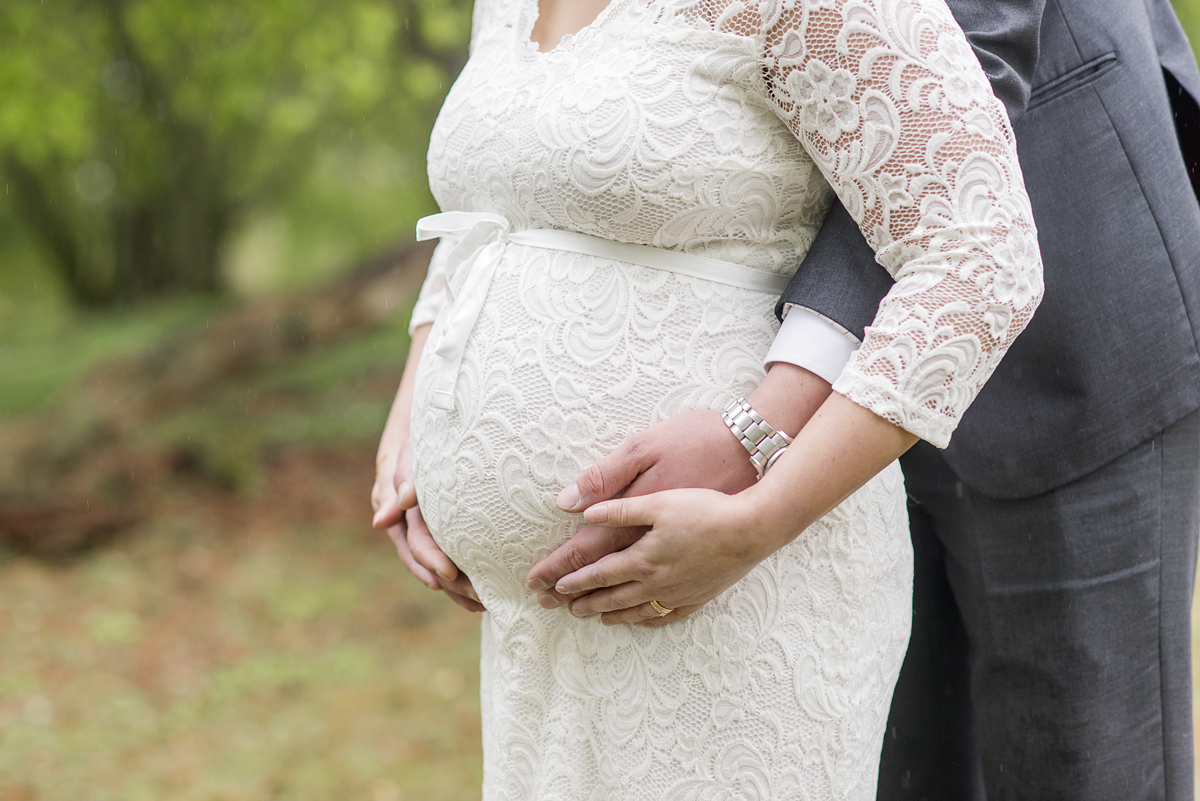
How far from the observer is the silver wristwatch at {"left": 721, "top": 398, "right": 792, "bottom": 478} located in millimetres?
1200

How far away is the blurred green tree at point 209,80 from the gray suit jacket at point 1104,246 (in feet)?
15.4

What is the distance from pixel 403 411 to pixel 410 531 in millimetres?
300

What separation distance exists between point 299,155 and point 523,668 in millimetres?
13524

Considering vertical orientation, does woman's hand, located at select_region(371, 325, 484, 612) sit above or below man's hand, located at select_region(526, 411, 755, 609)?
below

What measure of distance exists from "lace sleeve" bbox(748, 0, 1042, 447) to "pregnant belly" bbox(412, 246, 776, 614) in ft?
0.72

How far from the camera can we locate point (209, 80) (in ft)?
20.6

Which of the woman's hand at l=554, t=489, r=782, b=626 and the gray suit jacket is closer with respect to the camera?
the woman's hand at l=554, t=489, r=782, b=626

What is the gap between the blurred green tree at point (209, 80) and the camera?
5805mm

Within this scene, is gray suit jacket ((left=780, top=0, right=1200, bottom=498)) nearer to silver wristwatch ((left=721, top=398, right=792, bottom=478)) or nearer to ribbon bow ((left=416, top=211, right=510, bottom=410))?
silver wristwatch ((left=721, top=398, right=792, bottom=478))

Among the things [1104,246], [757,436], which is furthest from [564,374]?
[1104,246]

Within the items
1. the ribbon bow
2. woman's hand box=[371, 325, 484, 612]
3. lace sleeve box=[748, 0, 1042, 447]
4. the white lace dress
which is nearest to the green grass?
woman's hand box=[371, 325, 484, 612]

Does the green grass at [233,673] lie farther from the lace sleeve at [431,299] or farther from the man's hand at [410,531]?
the lace sleeve at [431,299]

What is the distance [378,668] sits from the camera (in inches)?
179

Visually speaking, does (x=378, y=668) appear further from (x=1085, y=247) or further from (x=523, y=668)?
(x=1085, y=247)
